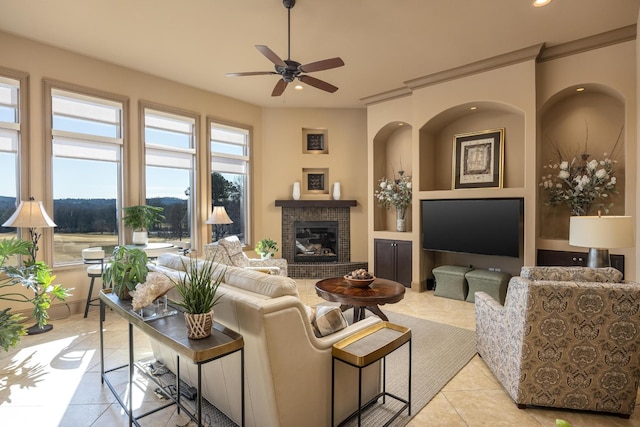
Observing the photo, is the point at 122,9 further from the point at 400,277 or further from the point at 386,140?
the point at 400,277

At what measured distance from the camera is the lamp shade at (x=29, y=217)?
3631 millimetres

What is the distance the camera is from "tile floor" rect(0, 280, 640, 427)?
226cm

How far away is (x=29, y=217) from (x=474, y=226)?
5.56 metres

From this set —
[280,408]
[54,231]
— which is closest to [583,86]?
[280,408]

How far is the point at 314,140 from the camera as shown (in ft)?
23.1

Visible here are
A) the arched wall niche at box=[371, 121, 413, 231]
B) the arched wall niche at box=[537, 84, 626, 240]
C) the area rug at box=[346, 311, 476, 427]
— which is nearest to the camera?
the area rug at box=[346, 311, 476, 427]

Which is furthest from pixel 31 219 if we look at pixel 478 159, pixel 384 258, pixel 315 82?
pixel 478 159

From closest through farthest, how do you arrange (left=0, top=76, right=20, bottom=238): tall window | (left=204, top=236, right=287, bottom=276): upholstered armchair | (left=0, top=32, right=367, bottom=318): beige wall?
1. (left=0, top=76, right=20, bottom=238): tall window
2. (left=0, top=32, right=367, bottom=318): beige wall
3. (left=204, top=236, right=287, bottom=276): upholstered armchair

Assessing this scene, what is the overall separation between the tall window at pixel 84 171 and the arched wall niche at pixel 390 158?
4212 millimetres

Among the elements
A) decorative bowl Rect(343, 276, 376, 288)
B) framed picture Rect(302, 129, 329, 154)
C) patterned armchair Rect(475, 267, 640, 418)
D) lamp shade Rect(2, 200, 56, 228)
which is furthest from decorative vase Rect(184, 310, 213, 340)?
framed picture Rect(302, 129, 329, 154)

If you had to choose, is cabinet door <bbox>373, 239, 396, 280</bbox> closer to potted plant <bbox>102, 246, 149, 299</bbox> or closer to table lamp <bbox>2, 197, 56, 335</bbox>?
potted plant <bbox>102, 246, 149, 299</bbox>

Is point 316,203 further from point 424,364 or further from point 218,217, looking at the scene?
point 424,364

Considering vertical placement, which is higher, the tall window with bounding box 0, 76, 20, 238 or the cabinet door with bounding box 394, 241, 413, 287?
the tall window with bounding box 0, 76, 20, 238

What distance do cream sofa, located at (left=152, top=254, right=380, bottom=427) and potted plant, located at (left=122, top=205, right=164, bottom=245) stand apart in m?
3.10
